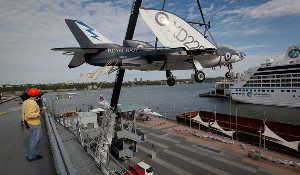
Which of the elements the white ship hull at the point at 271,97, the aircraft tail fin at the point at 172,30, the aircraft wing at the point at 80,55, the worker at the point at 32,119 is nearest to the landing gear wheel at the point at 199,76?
the aircraft tail fin at the point at 172,30

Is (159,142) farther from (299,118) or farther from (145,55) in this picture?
(299,118)

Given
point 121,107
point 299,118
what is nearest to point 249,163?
point 121,107

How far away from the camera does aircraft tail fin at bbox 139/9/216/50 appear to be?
7408mm

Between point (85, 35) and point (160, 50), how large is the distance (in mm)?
5250

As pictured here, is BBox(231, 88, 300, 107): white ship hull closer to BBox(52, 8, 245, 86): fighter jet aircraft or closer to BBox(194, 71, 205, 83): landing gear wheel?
BBox(52, 8, 245, 86): fighter jet aircraft

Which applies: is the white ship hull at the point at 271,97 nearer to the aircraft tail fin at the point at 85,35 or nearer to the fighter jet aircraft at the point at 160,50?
the fighter jet aircraft at the point at 160,50

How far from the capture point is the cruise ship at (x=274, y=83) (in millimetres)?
52344

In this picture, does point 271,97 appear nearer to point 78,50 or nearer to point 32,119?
point 78,50

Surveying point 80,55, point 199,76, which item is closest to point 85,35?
point 80,55

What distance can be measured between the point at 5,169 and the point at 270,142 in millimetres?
22716

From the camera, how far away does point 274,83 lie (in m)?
56.3

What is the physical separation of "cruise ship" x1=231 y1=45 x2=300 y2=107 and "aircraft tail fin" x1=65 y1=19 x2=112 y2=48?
61866mm

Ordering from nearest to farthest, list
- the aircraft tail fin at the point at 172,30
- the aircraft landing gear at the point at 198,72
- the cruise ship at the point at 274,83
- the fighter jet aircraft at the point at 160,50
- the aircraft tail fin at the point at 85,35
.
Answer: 1. the aircraft tail fin at the point at 172,30
2. the fighter jet aircraft at the point at 160,50
3. the aircraft landing gear at the point at 198,72
4. the aircraft tail fin at the point at 85,35
5. the cruise ship at the point at 274,83

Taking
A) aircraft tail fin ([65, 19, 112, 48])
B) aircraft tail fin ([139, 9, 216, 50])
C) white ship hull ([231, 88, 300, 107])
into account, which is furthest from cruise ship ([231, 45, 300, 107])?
aircraft tail fin ([65, 19, 112, 48])
